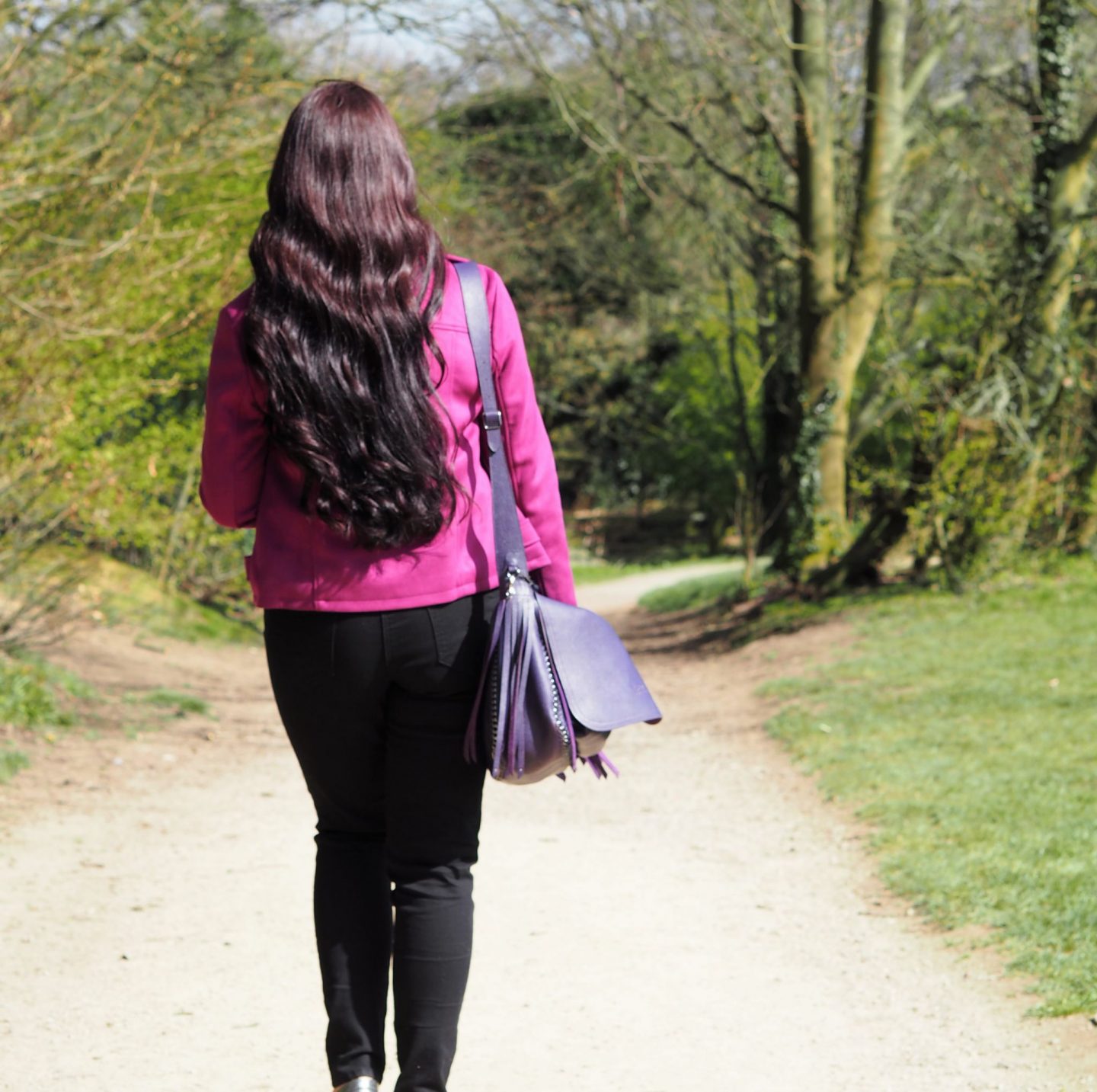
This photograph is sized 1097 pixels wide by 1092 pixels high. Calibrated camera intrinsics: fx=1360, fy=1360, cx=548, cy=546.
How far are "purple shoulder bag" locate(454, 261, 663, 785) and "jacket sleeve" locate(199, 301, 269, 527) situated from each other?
387 mm

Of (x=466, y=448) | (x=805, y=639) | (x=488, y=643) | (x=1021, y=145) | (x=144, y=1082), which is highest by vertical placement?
(x=1021, y=145)

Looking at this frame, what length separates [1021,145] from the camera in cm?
1259

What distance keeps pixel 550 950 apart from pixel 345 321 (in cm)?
245

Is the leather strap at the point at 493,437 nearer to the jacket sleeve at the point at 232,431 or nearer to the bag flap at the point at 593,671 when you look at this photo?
the bag flap at the point at 593,671

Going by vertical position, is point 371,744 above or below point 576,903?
above

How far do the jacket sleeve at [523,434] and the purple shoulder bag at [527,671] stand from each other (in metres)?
0.02

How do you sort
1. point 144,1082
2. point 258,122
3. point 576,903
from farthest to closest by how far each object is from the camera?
1. point 258,122
2. point 576,903
3. point 144,1082

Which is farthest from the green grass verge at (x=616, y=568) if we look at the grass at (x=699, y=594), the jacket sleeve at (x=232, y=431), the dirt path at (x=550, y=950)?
the jacket sleeve at (x=232, y=431)

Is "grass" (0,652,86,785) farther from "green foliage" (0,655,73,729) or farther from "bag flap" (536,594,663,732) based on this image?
"bag flap" (536,594,663,732)

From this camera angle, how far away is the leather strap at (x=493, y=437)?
7.70ft

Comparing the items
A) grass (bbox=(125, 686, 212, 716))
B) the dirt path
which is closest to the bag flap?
the dirt path

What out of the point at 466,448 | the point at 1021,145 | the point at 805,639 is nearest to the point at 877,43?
the point at 1021,145

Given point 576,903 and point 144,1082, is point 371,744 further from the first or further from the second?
point 576,903

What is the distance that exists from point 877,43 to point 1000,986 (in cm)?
1042
